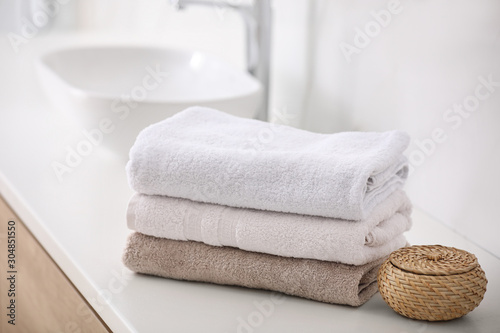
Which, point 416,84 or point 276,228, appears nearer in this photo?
point 276,228

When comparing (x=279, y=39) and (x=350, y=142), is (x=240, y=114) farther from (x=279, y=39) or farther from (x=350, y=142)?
(x=350, y=142)

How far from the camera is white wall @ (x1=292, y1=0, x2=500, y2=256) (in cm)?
87

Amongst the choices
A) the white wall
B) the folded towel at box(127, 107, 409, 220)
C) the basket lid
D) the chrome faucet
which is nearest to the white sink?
the chrome faucet

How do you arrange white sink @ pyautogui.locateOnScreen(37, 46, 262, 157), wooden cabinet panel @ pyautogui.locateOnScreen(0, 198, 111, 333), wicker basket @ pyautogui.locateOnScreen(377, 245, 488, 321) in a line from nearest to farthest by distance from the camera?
wicker basket @ pyautogui.locateOnScreen(377, 245, 488, 321), wooden cabinet panel @ pyautogui.locateOnScreen(0, 198, 111, 333), white sink @ pyautogui.locateOnScreen(37, 46, 262, 157)

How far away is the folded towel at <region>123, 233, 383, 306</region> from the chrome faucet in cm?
60

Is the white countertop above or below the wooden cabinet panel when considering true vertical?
above

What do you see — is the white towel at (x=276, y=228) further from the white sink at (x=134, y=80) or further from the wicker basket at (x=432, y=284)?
the white sink at (x=134, y=80)

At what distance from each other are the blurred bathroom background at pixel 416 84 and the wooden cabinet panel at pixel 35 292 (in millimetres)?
524

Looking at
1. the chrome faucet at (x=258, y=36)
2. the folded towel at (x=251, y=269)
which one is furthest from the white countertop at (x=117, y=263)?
the chrome faucet at (x=258, y=36)

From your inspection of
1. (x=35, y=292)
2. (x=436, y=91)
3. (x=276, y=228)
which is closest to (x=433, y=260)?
(x=276, y=228)

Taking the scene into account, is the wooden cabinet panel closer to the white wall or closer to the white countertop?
the white countertop

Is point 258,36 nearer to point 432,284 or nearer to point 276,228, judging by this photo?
point 276,228

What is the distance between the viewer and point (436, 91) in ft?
3.14

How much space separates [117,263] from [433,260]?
15.5 inches
